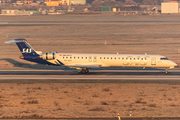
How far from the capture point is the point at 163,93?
1136 inches

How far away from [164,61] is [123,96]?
14.2 metres

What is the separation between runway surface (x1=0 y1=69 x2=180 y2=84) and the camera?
35438 mm

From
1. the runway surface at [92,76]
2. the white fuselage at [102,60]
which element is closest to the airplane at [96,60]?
the white fuselage at [102,60]

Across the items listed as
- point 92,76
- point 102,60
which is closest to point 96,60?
point 102,60

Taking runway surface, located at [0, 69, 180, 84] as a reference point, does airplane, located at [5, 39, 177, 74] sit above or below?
above

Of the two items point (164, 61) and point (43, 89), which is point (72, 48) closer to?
point (164, 61)

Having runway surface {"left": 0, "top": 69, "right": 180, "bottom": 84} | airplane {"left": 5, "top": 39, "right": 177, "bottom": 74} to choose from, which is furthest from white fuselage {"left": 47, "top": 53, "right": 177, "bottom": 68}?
runway surface {"left": 0, "top": 69, "right": 180, "bottom": 84}

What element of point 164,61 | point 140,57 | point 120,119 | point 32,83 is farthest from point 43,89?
point 164,61

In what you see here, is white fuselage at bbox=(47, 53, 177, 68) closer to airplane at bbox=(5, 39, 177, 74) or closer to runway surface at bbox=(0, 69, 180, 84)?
airplane at bbox=(5, 39, 177, 74)

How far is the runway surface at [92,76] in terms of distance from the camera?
35438 mm

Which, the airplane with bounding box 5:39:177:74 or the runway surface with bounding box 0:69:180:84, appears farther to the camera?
the airplane with bounding box 5:39:177:74

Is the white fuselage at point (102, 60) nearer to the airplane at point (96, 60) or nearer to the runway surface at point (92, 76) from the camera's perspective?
the airplane at point (96, 60)

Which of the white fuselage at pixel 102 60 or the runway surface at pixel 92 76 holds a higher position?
the white fuselage at pixel 102 60

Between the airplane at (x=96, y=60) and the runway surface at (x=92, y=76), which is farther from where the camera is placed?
the airplane at (x=96, y=60)
